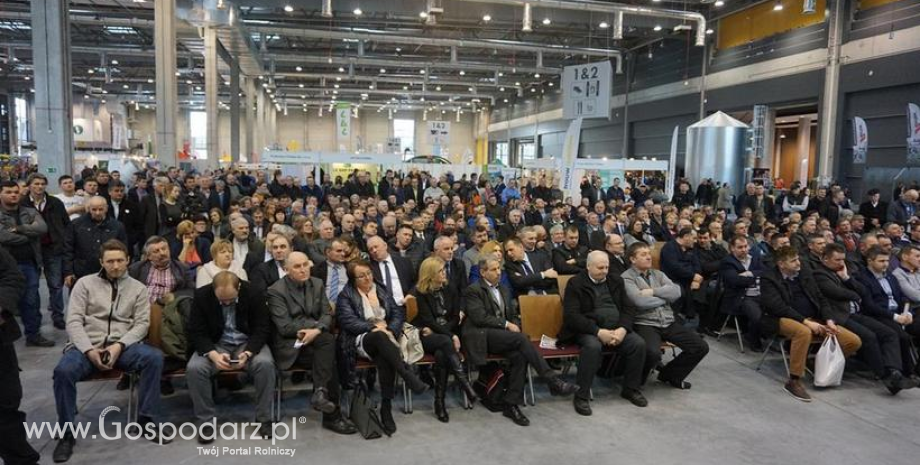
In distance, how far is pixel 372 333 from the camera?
4.20 m

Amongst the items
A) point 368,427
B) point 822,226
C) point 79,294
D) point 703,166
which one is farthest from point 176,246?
point 703,166

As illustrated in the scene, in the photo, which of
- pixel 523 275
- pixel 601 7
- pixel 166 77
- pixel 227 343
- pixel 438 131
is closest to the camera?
pixel 227 343

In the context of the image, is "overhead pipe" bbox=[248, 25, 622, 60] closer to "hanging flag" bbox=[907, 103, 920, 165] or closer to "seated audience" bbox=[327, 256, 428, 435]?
"hanging flag" bbox=[907, 103, 920, 165]

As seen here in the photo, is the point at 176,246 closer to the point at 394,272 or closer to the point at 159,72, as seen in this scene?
the point at 394,272

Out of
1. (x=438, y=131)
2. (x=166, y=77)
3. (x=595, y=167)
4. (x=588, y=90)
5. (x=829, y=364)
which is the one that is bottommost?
(x=829, y=364)

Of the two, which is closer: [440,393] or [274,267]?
[440,393]

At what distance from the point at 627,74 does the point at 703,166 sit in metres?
10.4

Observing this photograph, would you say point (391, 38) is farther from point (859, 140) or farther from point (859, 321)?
point (859, 321)

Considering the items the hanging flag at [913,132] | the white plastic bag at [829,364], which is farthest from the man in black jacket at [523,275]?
the hanging flag at [913,132]

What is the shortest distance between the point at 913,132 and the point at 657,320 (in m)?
12.2

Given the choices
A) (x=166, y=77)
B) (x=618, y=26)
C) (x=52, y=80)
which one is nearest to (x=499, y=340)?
(x=52, y=80)

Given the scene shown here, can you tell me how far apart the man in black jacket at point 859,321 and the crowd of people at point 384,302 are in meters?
0.01

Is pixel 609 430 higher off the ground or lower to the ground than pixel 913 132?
lower

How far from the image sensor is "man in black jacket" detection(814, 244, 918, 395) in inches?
201
